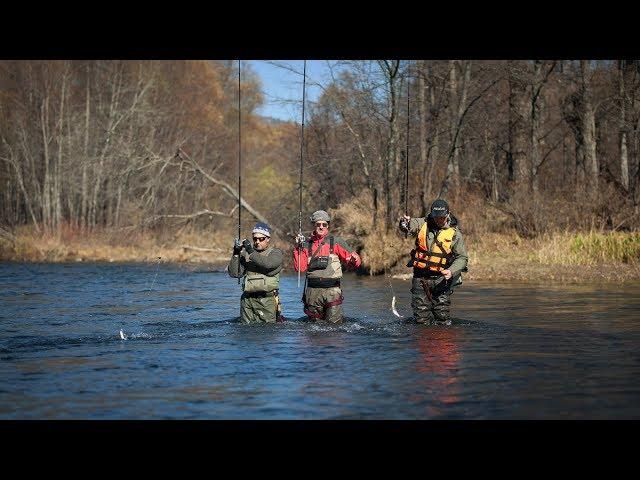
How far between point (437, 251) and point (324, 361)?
9.45ft

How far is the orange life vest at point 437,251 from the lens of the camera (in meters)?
13.9

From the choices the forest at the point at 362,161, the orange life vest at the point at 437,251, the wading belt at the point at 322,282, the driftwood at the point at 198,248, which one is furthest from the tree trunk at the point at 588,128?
the wading belt at the point at 322,282

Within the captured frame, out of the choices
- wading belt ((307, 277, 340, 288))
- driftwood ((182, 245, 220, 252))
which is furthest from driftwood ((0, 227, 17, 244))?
wading belt ((307, 277, 340, 288))

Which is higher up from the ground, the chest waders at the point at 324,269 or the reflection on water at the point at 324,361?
the chest waders at the point at 324,269

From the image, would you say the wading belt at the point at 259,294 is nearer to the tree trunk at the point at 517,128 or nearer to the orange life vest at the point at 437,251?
the orange life vest at the point at 437,251

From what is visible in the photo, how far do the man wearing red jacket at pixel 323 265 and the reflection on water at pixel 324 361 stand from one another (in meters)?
0.26

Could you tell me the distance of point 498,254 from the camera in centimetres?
2822

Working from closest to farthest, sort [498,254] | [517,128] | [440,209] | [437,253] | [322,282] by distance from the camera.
Result: [440,209]
[437,253]
[322,282]
[498,254]
[517,128]

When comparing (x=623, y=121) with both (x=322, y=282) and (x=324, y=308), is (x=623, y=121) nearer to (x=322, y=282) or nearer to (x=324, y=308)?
(x=324, y=308)

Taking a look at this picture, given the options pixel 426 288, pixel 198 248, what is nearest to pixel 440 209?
pixel 426 288

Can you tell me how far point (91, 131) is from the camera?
150ft

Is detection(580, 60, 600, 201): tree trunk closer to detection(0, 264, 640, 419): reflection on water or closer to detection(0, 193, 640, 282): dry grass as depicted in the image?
detection(0, 193, 640, 282): dry grass
